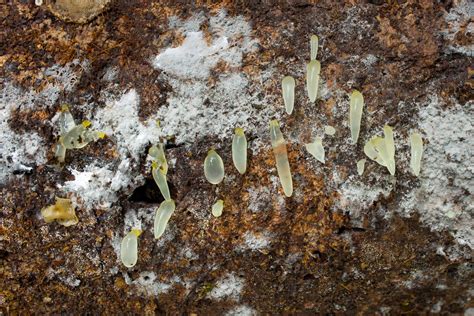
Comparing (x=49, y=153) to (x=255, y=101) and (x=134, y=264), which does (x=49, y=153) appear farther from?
(x=255, y=101)

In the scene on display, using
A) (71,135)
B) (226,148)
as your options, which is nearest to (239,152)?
(226,148)

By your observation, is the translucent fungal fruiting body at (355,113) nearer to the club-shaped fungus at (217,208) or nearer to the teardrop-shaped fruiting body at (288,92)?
the teardrop-shaped fruiting body at (288,92)

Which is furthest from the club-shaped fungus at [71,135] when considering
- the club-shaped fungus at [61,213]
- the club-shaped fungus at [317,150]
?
the club-shaped fungus at [317,150]

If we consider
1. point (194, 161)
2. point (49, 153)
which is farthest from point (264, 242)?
point (49, 153)

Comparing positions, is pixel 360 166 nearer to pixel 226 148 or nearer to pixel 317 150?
pixel 317 150

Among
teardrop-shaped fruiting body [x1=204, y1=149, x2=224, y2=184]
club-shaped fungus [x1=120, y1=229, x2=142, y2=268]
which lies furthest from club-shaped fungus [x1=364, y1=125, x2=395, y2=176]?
club-shaped fungus [x1=120, y1=229, x2=142, y2=268]

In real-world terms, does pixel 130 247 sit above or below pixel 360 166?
below
